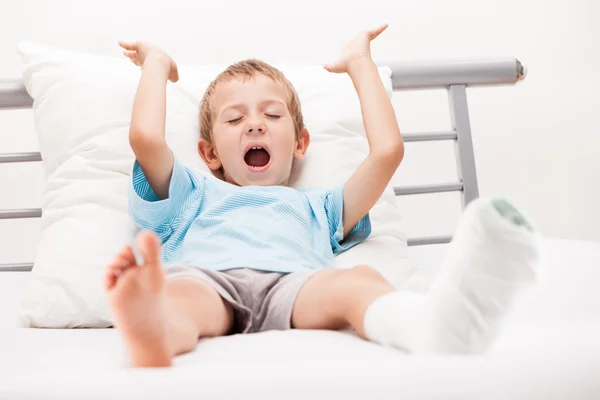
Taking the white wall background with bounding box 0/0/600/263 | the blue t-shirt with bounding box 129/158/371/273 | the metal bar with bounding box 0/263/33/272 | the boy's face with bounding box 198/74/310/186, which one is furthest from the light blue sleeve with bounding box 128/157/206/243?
the white wall background with bounding box 0/0/600/263

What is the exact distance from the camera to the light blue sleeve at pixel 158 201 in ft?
3.70

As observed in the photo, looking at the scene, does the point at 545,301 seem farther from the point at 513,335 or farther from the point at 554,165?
the point at 554,165

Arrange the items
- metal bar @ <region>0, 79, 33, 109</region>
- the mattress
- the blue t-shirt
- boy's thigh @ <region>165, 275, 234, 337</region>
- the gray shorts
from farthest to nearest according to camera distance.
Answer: metal bar @ <region>0, 79, 33, 109</region> → the blue t-shirt → the gray shorts → boy's thigh @ <region>165, 275, 234, 337</region> → the mattress

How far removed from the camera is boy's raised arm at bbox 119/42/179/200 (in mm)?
1094

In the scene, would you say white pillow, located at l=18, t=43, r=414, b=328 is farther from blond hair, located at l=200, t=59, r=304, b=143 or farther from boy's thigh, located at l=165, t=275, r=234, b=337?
boy's thigh, located at l=165, t=275, r=234, b=337

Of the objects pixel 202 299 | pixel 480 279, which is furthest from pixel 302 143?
pixel 480 279

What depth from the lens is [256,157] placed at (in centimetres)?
129

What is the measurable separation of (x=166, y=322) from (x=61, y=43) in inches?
50.7

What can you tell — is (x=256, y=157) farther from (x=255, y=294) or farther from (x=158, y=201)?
(x=255, y=294)

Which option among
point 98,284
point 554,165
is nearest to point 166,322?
point 98,284

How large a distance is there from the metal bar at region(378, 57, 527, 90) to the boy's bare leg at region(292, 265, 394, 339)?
0.76 m

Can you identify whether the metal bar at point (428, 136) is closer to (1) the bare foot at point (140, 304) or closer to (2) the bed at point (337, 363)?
(2) the bed at point (337, 363)

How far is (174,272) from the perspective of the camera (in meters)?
0.99

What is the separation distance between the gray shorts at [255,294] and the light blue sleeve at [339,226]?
0.68 feet
